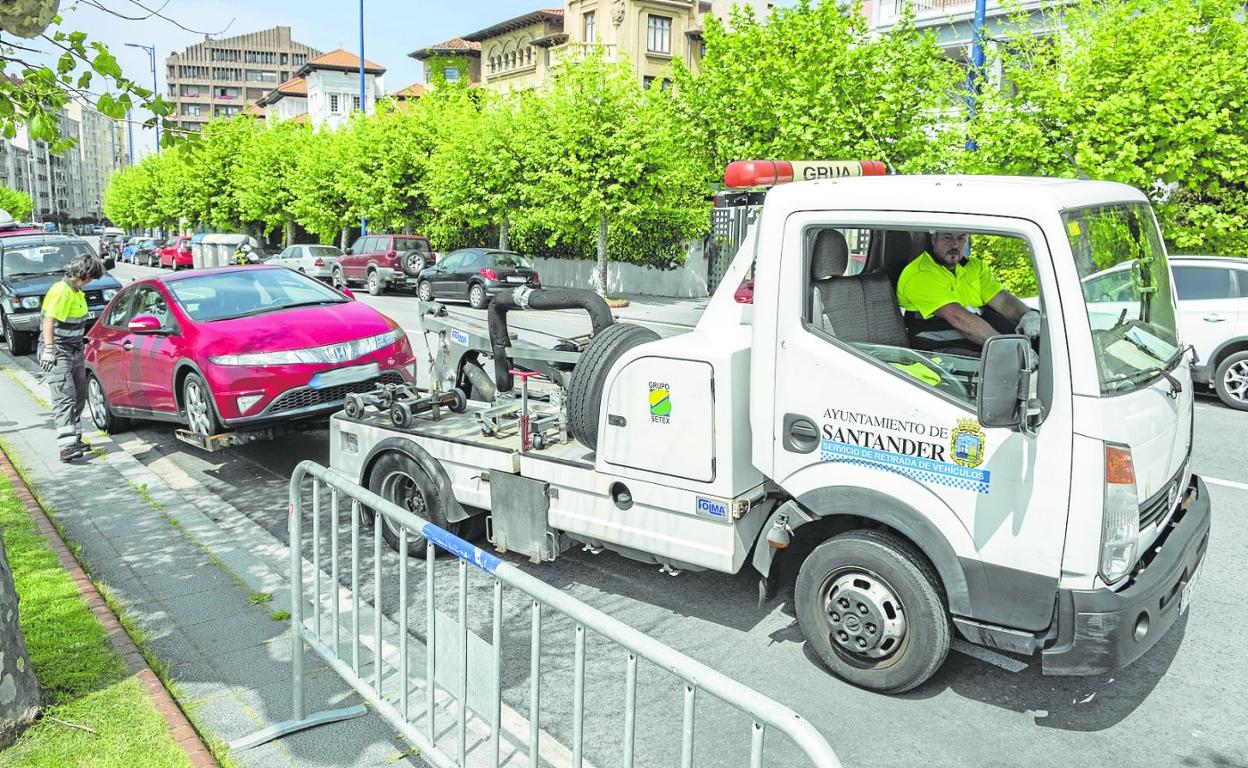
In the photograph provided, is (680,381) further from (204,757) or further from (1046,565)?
(204,757)

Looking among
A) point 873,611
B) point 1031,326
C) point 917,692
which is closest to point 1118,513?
point 1031,326

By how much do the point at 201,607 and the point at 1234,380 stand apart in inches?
430

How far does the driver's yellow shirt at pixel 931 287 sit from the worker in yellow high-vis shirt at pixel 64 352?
24.9 ft

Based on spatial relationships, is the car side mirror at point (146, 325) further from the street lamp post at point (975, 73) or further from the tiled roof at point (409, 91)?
the tiled roof at point (409, 91)

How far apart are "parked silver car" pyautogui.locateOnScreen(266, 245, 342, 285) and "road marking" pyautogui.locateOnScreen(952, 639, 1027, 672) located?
2935 cm

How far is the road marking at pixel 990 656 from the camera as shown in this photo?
167 inches

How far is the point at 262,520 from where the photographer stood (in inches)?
289

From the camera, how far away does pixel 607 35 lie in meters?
51.6

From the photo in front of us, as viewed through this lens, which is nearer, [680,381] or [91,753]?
[91,753]

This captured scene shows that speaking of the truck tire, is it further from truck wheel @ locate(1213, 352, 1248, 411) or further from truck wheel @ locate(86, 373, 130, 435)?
truck wheel @ locate(1213, 352, 1248, 411)

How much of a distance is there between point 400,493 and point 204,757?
263 centimetres

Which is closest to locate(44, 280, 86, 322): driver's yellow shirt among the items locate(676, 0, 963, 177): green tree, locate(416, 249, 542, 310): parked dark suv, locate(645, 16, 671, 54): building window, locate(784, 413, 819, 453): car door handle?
locate(784, 413, 819, 453): car door handle

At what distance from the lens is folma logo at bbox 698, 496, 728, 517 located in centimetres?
474

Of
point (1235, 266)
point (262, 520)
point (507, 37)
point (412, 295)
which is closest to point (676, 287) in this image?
point (412, 295)
